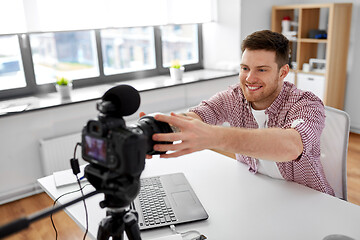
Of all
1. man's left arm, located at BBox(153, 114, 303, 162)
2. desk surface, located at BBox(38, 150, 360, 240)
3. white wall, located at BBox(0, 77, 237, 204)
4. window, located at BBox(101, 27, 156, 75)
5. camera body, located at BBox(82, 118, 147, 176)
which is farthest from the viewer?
window, located at BBox(101, 27, 156, 75)

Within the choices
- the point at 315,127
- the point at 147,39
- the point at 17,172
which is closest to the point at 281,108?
the point at 315,127

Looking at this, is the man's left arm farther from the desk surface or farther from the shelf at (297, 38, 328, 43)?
the shelf at (297, 38, 328, 43)

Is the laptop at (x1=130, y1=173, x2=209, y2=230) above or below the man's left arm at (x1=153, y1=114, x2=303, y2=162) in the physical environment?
below

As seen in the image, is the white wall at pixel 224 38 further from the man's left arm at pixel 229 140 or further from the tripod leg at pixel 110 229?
the tripod leg at pixel 110 229

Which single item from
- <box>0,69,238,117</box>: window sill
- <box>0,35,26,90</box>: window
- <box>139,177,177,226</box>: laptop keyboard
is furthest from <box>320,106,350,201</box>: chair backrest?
<box>0,35,26,90</box>: window

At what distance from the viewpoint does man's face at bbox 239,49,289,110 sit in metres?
1.54

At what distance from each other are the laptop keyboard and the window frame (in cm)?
209

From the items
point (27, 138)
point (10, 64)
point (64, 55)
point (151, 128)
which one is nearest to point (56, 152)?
point (27, 138)

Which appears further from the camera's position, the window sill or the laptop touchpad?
the window sill

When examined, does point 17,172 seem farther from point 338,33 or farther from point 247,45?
point 338,33

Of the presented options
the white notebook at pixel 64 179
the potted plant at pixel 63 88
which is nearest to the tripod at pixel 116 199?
the white notebook at pixel 64 179

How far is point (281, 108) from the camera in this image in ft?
5.18

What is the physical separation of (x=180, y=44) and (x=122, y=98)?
3333mm

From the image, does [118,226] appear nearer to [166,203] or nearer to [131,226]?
[131,226]
